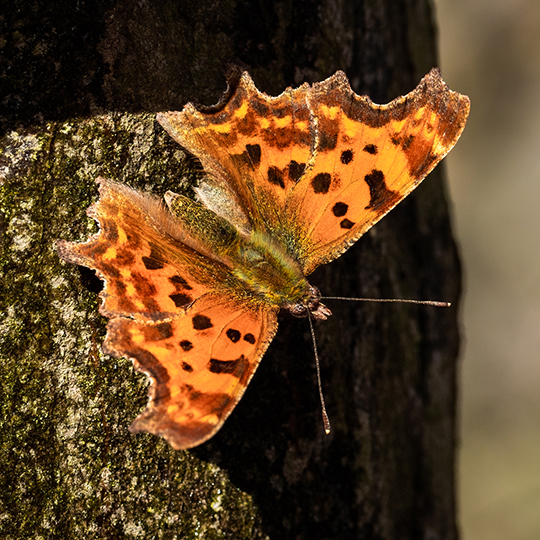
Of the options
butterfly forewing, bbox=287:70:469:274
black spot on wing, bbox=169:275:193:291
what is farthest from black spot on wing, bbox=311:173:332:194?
black spot on wing, bbox=169:275:193:291

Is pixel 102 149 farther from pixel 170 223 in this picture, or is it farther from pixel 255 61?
pixel 255 61

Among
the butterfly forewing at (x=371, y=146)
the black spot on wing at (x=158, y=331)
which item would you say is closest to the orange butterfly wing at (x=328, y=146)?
the butterfly forewing at (x=371, y=146)

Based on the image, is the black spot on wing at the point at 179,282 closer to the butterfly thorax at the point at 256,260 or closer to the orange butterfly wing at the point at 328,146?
the butterfly thorax at the point at 256,260

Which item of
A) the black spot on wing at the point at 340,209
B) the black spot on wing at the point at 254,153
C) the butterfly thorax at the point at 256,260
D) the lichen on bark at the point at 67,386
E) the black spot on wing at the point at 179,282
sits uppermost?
the black spot on wing at the point at 254,153

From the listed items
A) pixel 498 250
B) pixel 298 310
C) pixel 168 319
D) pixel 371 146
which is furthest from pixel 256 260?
pixel 498 250

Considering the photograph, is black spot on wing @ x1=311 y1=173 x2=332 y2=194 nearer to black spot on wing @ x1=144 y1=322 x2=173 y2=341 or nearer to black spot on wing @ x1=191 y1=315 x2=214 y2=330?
black spot on wing @ x1=191 y1=315 x2=214 y2=330

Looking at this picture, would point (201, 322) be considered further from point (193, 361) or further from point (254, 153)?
point (254, 153)

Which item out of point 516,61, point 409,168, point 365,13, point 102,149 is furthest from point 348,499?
point 516,61
